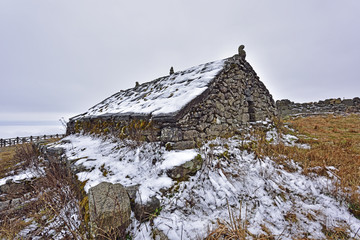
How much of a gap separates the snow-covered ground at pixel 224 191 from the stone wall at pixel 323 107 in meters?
12.5

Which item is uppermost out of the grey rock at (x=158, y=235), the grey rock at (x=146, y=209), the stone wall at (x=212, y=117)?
the stone wall at (x=212, y=117)

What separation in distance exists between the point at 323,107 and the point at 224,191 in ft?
63.5

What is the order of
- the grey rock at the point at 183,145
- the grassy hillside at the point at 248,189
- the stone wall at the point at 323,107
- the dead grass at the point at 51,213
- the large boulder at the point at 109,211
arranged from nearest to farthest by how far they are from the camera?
the large boulder at the point at 109,211
the grassy hillside at the point at 248,189
the dead grass at the point at 51,213
the grey rock at the point at 183,145
the stone wall at the point at 323,107

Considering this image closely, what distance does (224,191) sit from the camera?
8.26 ft

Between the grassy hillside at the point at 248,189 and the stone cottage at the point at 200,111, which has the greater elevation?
the stone cottage at the point at 200,111

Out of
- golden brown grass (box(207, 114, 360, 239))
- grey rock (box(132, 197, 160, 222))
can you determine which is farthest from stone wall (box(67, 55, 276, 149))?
grey rock (box(132, 197, 160, 222))

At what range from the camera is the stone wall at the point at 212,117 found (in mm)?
3316

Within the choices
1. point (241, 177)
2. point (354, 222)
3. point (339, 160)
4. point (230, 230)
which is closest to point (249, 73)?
point (339, 160)

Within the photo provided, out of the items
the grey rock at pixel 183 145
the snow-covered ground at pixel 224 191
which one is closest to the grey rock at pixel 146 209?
the snow-covered ground at pixel 224 191

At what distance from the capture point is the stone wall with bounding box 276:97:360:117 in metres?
14.1

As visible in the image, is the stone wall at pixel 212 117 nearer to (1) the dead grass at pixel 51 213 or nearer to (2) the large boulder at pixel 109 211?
(2) the large boulder at pixel 109 211

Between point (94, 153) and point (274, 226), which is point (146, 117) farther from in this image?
point (274, 226)

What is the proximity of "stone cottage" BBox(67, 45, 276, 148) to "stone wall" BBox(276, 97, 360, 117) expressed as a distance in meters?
9.99

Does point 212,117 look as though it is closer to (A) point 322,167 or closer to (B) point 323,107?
(A) point 322,167
